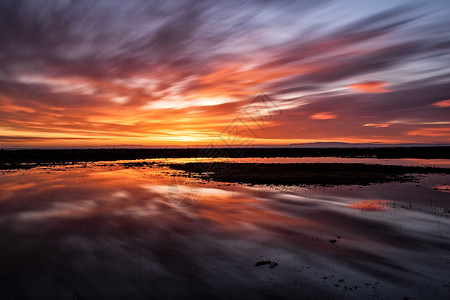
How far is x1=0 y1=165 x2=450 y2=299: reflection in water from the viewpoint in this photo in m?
8.16

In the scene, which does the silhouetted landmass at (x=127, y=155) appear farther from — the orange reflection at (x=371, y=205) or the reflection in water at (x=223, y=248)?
the orange reflection at (x=371, y=205)

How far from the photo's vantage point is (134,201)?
21484mm

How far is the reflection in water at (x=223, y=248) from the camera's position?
8164 mm

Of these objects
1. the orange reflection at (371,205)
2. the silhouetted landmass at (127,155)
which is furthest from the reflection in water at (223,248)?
the silhouetted landmass at (127,155)

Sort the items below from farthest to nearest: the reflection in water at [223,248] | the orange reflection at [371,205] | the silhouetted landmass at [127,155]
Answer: the silhouetted landmass at [127,155], the orange reflection at [371,205], the reflection in water at [223,248]

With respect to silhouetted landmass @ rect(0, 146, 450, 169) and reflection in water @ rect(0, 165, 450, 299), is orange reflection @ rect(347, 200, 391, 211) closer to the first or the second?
reflection in water @ rect(0, 165, 450, 299)

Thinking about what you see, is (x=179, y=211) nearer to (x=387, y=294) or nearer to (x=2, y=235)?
(x=2, y=235)

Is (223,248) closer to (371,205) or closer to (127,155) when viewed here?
(371,205)

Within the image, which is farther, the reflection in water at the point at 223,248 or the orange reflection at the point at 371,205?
the orange reflection at the point at 371,205

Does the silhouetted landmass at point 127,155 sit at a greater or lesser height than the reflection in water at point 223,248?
greater

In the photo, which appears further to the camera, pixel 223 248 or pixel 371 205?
pixel 371 205

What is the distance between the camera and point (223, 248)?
37.4 feet

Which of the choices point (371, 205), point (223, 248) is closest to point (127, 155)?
point (371, 205)

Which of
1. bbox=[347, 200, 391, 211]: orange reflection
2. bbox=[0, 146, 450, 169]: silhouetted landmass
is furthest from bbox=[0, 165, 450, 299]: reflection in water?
bbox=[0, 146, 450, 169]: silhouetted landmass
